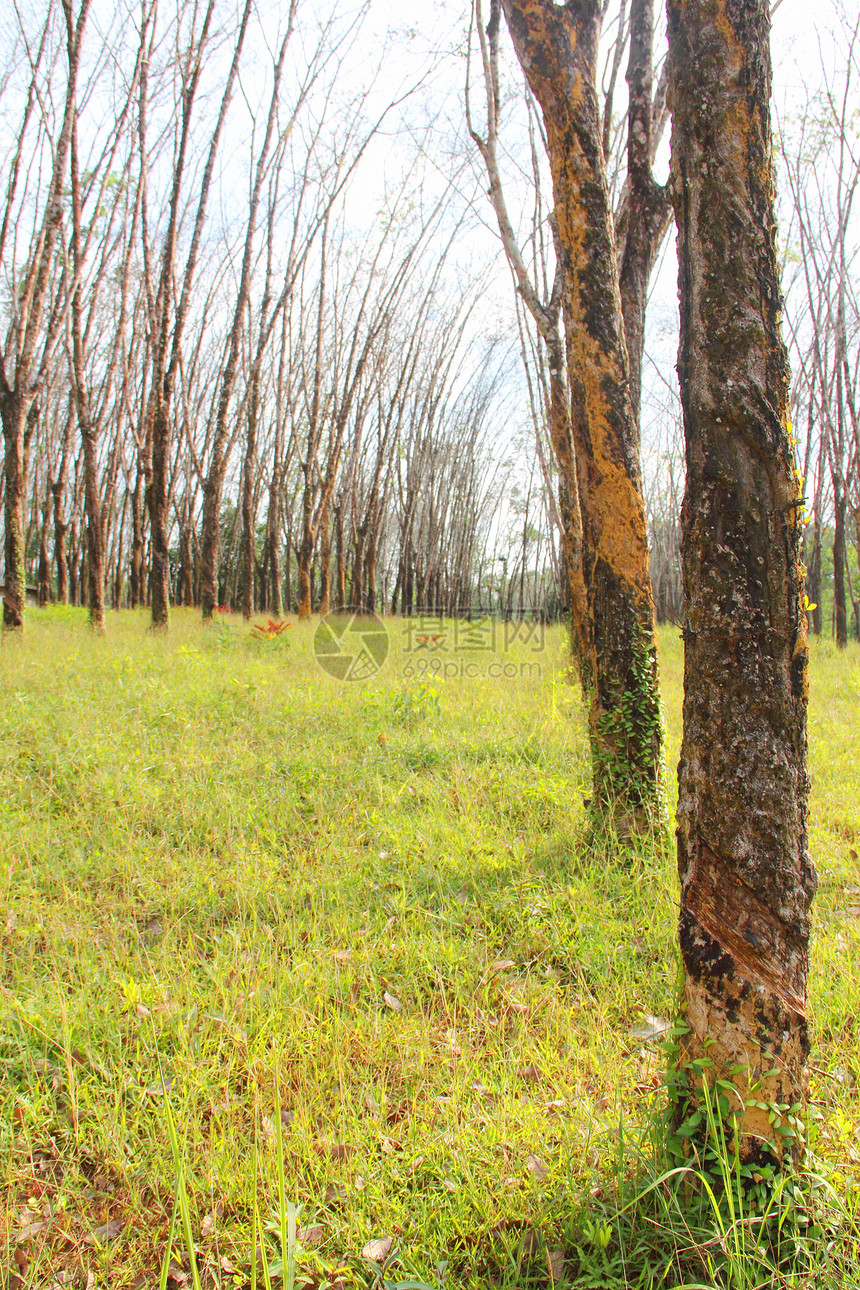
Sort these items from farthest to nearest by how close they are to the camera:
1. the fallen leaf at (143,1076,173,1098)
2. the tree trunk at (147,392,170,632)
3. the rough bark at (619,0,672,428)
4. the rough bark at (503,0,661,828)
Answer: the tree trunk at (147,392,170,632), the rough bark at (619,0,672,428), the rough bark at (503,0,661,828), the fallen leaf at (143,1076,173,1098)

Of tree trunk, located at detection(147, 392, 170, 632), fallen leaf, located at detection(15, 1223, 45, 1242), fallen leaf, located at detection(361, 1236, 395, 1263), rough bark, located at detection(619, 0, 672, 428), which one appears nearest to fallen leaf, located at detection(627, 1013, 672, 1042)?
fallen leaf, located at detection(361, 1236, 395, 1263)

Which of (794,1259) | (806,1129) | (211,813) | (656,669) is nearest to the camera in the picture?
(794,1259)

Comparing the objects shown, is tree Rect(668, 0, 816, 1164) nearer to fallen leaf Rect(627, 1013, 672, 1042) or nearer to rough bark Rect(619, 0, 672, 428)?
fallen leaf Rect(627, 1013, 672, 1042)

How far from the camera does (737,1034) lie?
1549 millimetres

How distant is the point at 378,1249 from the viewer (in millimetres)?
1579

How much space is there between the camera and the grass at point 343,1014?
5.23 feet

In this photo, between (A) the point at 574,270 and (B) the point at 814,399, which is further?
(B) the point at 814,399

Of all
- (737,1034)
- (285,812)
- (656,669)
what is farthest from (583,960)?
(285,812)

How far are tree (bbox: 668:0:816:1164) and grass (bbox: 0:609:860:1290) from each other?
40cm

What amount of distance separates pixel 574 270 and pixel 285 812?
126 inches

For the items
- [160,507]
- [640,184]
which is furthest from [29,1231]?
[160,507]

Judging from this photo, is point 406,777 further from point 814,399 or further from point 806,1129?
point 814,399

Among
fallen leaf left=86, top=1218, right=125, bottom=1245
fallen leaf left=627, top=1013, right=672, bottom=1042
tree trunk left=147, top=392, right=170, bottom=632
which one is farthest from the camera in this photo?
tree trunk left=147, top=392, right=170, bottom=632

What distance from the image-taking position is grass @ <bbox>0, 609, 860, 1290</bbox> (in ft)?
5.23
